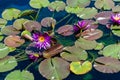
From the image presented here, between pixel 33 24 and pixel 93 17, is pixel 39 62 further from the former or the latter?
pixel 93 17

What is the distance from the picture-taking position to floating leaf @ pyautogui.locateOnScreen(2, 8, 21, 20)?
82.0 inches

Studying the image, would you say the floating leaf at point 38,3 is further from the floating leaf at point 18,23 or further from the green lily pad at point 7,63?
the green lily pad at point 7,63

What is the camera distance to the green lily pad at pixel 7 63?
1.66 m

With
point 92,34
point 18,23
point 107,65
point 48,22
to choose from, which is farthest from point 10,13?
point 107,65

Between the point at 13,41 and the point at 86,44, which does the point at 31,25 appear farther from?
the point at 86,44

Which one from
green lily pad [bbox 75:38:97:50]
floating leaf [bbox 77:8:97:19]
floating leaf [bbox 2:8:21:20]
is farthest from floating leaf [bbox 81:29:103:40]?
floating leaf [bbox 2:8:21:20]

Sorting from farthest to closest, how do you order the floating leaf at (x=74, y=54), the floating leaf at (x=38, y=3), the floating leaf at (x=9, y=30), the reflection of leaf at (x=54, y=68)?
the floating leaf at (x=38, y=3) → the floating leaf at (x=9, y=30) → the floating leaf at (x=74, y=54) → the reflection of leaf at (x=54, y=68)

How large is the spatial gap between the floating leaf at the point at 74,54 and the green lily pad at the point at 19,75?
0.73ft

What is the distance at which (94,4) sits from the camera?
6.98 feet

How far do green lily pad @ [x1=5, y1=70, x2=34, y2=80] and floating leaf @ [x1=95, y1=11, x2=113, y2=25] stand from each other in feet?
2.04

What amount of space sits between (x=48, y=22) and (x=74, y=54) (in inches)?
15.3

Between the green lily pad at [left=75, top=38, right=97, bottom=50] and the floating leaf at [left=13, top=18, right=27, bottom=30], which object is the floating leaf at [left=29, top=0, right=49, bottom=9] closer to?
the floating leaf at [left=13, top=18, right=27, bottom=30]

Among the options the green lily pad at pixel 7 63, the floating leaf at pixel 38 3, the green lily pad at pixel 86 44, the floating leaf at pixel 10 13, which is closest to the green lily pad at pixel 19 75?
the green lily pad at pixel 7 63

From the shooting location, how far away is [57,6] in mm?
2146
